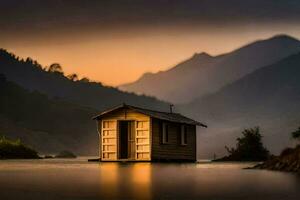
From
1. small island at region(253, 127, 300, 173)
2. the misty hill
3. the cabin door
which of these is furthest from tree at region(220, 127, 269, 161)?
the misty hill

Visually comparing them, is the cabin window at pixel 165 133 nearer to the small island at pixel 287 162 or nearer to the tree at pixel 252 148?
the tree at pixel 252 148

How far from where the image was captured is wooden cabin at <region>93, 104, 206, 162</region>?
4381 cm

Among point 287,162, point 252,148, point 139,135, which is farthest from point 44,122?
point 287,162

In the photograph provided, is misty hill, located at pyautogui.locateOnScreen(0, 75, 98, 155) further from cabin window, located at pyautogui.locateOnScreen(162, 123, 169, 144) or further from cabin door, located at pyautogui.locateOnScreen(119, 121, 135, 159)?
cabin window, located at pyautogui.locateOnScreen(162, 123, 169, 144)

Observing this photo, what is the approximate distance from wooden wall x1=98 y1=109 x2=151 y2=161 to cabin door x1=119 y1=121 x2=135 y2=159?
0.66 metres

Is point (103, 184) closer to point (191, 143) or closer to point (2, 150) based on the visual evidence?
point (191, 143)

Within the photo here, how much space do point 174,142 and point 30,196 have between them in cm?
3233

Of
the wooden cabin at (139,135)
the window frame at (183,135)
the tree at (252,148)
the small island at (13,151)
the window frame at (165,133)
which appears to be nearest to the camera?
the wooden cabin at (139,135)

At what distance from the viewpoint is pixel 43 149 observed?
148 m

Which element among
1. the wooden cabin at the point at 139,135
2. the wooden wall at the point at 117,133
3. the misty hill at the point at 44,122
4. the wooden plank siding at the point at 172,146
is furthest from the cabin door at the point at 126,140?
the misty hill at the point at 44,122

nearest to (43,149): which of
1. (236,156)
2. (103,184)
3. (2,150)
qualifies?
(2,150)

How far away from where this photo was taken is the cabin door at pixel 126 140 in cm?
4584

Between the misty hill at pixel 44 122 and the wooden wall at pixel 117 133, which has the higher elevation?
the misty hill at pixel 44 122

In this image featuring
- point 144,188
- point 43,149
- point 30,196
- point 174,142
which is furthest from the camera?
point 43,149
